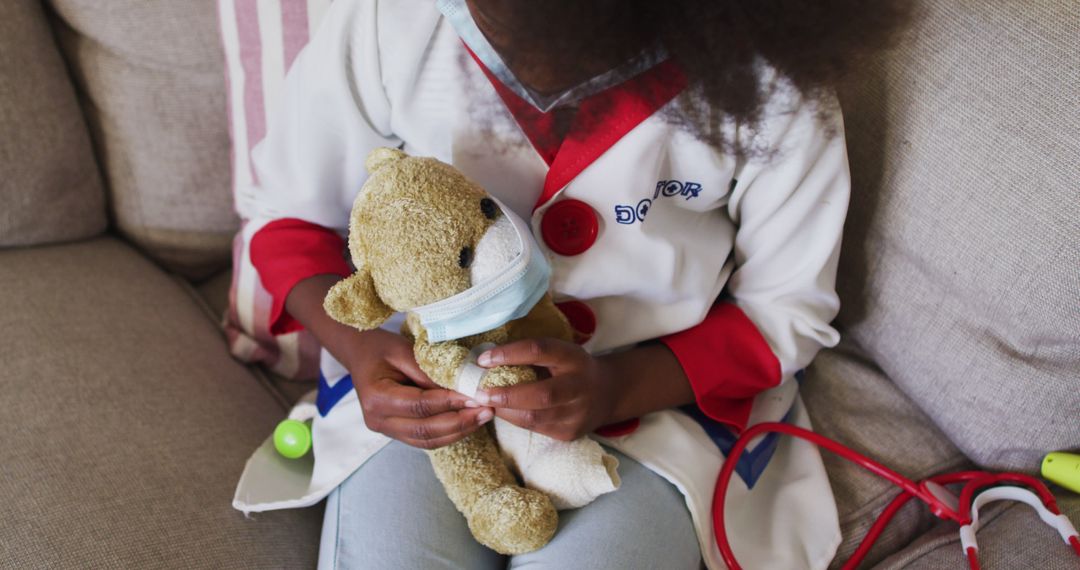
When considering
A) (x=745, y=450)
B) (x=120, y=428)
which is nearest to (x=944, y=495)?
(x=745, y=450)

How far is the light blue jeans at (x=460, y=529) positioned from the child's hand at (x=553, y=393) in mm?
80

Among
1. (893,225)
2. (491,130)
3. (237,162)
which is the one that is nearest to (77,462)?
(237,162)

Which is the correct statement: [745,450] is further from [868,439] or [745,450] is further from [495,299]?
[495,299]

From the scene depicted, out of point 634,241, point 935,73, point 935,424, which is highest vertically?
point 935,73

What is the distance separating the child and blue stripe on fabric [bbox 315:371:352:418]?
2cm

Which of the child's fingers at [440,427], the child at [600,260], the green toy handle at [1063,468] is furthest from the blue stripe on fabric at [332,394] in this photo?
the green toy handle at [1063,468]

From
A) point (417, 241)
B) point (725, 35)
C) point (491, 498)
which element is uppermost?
point (725, 35)

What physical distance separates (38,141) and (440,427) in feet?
2.14

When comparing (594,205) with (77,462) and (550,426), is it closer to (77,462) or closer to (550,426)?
(550,426)

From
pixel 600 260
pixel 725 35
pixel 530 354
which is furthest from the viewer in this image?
pixel 600 260

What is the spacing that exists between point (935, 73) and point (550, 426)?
1.57 feet

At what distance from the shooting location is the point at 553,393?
631mm

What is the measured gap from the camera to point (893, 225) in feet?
2.61

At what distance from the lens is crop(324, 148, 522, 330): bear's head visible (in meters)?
0.56
